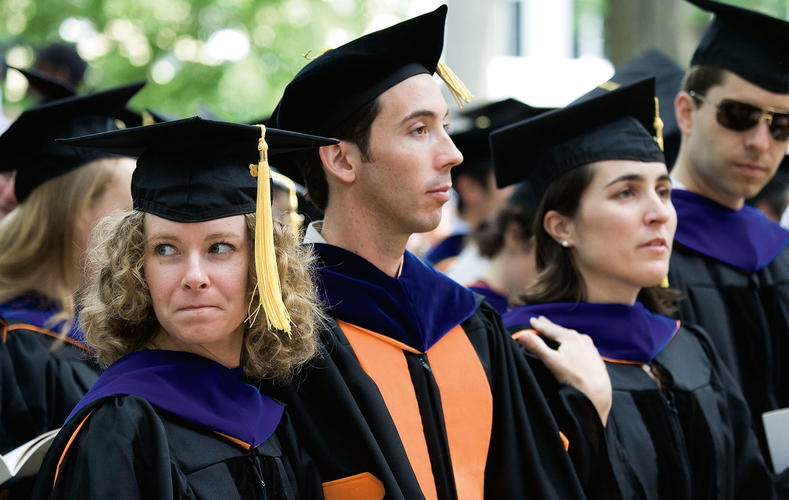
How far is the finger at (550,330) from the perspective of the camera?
3494 millimetres

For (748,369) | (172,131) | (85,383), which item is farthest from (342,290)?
(748,369)

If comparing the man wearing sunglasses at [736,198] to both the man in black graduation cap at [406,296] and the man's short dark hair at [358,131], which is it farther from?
the man's short dark hair at [358,131]

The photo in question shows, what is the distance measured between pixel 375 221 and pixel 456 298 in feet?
1.23

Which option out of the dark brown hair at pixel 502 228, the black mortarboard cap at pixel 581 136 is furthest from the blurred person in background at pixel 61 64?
the black mortarboard cap at pixel 581 136

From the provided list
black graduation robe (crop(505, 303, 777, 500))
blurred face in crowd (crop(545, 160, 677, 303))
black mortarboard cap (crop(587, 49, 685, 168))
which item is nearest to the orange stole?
black graduation robe (crop(505, 303, 777, 500))

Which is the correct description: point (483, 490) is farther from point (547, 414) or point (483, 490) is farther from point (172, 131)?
point (172, 131)

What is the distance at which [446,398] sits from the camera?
2.97 m

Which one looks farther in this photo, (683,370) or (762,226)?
(762,226)

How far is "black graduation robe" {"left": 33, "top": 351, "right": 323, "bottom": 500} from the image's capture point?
2.26 metres

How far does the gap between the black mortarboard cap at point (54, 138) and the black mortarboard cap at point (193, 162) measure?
129 centimetres

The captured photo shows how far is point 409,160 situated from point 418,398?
714mm

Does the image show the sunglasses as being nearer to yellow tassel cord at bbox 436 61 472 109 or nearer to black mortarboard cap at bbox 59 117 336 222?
yellow tassel cord at bbox 436 61 472 109

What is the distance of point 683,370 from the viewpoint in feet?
11.9

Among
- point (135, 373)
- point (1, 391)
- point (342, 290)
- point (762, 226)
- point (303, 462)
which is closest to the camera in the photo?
point (135, 373)
